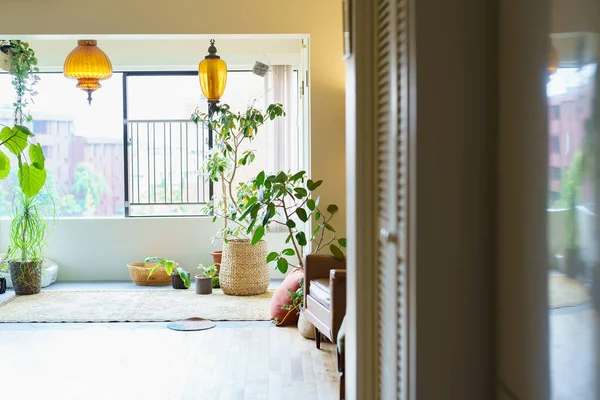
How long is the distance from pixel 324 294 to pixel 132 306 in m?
2.25

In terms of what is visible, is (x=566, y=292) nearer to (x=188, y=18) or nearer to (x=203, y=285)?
(x=188, y=18)

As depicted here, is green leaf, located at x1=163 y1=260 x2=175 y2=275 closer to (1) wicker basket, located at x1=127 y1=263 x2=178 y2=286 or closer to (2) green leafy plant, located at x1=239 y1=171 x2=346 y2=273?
A: (1) wicker basket, located at x1=127 y1=263 x2=178 y2=286

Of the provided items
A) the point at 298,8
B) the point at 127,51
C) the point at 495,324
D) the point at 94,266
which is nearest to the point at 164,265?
the point at 94,266

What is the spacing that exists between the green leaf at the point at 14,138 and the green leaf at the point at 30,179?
20 cm

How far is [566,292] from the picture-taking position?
1433 millimetres

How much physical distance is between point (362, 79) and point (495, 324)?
906 millimetres

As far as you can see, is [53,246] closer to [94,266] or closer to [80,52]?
[94,266]

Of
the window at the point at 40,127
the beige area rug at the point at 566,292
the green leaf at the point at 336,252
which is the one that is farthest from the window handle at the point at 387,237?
the window at the point at 40,127

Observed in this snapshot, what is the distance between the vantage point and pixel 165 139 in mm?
7449

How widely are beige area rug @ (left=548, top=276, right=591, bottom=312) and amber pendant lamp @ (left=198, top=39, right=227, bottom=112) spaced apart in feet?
15.9

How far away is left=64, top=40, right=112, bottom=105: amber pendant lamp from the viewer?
19.3ft

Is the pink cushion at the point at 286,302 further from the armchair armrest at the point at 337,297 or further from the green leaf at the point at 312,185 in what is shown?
the armchair armrest at the point at 337,297

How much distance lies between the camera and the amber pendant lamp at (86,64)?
5.87 metres

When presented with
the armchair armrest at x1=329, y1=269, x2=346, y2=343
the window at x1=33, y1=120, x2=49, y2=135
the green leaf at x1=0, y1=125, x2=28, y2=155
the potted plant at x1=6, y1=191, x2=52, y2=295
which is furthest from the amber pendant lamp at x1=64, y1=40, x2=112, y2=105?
the armchair armrest at x1=329, y1=269, x2=346, y2=343
